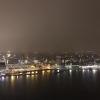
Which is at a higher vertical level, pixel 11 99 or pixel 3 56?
pixel 3 56

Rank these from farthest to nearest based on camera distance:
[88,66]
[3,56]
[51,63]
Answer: [88,66] < [51,63] < [3,56]

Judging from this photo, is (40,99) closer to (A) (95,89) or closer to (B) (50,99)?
(B) (50,99)

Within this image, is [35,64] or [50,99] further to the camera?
[35,64]

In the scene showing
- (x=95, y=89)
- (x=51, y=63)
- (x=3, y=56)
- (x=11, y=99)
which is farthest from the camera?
(x=51, y=63)

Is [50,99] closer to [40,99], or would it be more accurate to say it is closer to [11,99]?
[40,99]

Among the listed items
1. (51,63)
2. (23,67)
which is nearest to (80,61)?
(51,63)

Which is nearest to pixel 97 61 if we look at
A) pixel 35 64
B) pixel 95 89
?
pixel 35 64

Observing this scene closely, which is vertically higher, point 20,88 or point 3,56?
point 3,56

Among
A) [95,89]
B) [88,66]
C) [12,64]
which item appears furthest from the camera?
[88,66]

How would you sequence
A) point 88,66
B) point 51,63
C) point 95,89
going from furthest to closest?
point 88,66, point 51,63, point 95,89

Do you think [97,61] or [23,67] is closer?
[23,67]
